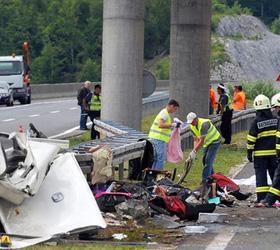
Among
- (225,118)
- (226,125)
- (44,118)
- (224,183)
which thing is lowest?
(44,118)

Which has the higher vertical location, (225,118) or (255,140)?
(255,140)

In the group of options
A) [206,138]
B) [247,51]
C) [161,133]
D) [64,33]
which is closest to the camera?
[206,138]

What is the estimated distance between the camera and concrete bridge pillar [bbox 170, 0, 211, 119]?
1179 inches

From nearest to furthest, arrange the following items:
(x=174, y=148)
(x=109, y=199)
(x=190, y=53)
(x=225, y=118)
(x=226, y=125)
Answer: (x=109, y=199), (x=174, y=148), (x=226, y=125), (x=225, y=118), (x=190, y=53)

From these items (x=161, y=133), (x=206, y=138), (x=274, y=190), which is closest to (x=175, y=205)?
(x=274, y=190)

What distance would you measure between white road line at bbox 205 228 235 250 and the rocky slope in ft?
257

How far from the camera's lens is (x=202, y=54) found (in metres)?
30.0

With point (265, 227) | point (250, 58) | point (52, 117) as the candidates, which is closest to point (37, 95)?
point (52, 117)

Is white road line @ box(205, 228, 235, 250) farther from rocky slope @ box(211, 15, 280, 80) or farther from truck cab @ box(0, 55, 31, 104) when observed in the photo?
rocky slope @ box(211, 15, 280, 80)

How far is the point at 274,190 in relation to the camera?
14484 millimetres

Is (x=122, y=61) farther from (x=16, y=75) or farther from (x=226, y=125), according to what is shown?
(x=16, y=75)

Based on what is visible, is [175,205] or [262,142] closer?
[175,205]

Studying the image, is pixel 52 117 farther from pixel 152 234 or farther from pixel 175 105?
pixel 152 234

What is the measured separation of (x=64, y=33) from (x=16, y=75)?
5575 centimetres
